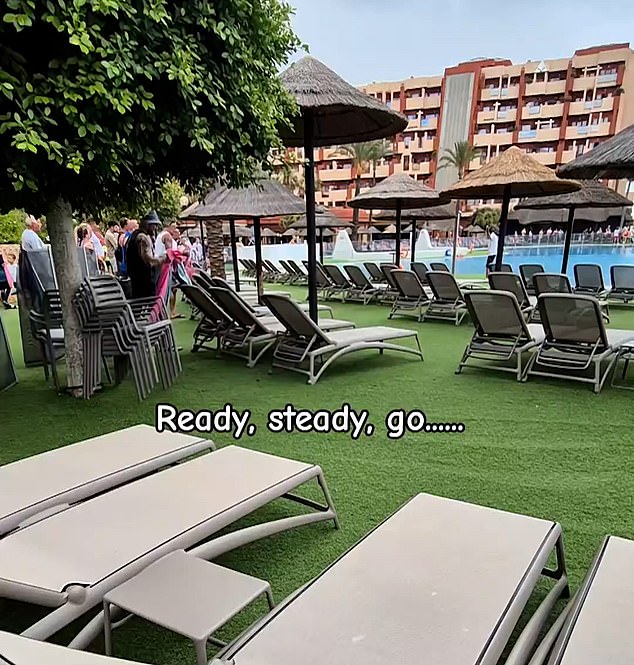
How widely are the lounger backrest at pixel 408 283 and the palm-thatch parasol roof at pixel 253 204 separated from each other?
193cm

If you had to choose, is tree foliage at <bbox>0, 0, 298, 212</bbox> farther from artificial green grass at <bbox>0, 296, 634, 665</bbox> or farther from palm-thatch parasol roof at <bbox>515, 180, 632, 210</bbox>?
palm-thatch parasol roof at <bbox>515, 180, 632, 210</bbox>

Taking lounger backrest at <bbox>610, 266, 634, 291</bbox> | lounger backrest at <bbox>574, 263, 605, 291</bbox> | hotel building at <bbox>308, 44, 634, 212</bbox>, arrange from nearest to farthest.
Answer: lounger backrest at <bbox>610, 266, 634, 291</bbox>
lounger backrest at <bbox>574, 263, 605, 291</bbox>
hotel building at <bbox>308, 44, 634, 212</bbox>

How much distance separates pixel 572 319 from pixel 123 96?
3.97m

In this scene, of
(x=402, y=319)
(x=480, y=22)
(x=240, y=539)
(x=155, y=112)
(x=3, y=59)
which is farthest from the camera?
(x=480, y=22)

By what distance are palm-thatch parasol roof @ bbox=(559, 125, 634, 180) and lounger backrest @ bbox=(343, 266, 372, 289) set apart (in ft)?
16.8

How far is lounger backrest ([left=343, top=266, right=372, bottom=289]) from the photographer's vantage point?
1138 centimetres

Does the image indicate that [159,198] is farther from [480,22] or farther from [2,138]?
[480,22]

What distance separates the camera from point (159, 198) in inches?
226

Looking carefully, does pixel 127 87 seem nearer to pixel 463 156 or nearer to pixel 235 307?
pixel 235 307

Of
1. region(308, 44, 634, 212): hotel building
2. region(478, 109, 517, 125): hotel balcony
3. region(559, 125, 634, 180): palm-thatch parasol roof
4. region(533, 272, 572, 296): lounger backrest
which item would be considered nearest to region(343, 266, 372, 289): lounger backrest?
region(533, 272, 572, 296): lounger backrest

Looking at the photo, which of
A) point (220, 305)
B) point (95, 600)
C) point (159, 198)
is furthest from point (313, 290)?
point (95, 600)

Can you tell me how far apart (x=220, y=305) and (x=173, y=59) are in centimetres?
307

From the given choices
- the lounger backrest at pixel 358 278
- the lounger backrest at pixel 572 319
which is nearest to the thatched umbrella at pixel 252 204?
the lounger backrest at pixel 358 278

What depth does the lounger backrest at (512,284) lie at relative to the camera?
7750 mm
